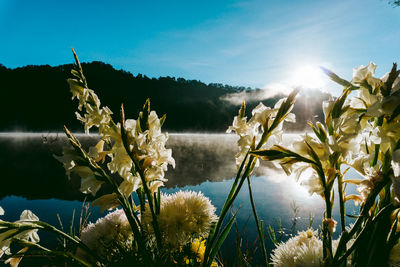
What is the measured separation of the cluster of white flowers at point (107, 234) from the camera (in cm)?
54

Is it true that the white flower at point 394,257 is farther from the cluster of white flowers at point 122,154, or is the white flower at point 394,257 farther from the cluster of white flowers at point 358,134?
the cluster of white flowers at point 122,154

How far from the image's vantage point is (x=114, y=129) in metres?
0.41

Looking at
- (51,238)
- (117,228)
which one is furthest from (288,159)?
(51,238)

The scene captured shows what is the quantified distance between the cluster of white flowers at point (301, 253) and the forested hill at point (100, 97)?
23633 millimetres

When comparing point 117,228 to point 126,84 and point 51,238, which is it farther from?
point 126,84

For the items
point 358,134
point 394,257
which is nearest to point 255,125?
point 358,134

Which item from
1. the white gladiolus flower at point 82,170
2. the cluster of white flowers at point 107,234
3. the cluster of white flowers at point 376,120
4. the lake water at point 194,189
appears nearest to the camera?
the cluster of white flowers at point 376,120

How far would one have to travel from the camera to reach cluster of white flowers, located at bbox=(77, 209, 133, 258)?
1.76 feet

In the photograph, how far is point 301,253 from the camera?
0.41 metres

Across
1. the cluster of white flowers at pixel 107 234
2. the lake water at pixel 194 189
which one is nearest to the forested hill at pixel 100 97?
the lake water at pixel 194 189

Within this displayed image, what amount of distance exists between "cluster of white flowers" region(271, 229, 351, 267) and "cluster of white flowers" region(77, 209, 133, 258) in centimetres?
31

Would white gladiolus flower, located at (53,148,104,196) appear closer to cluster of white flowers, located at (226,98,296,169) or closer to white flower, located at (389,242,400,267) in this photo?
cluster of white flowers, located at (226,98,296,169)

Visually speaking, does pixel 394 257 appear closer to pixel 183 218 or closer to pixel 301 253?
pixel 301 253

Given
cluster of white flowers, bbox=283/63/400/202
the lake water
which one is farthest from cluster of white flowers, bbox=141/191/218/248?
the lake water
